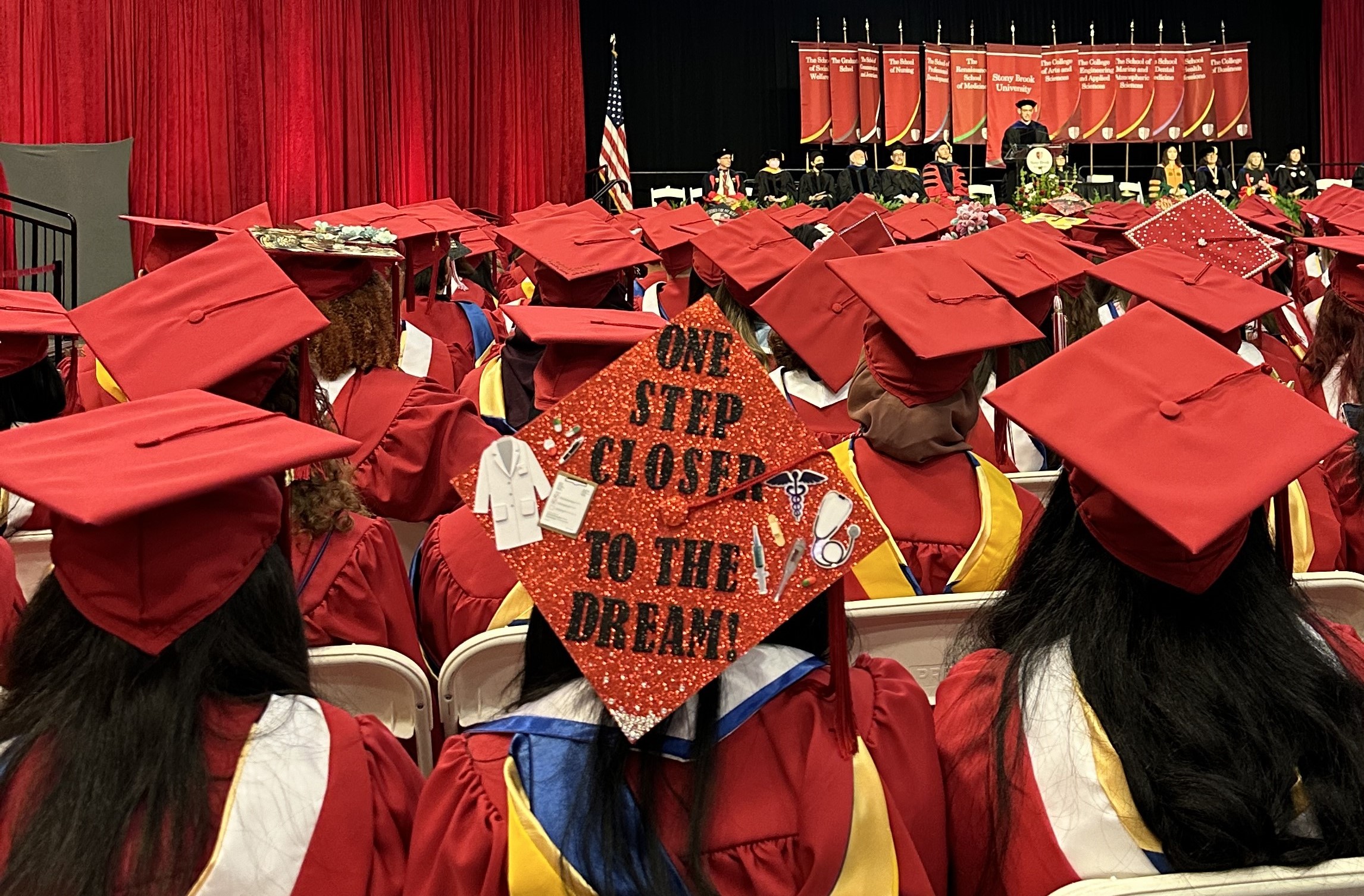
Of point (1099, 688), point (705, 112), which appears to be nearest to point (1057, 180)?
point (1099, 688)

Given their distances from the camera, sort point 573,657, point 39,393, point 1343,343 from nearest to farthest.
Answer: point 573,657 → point 39,393 → point 1343,343

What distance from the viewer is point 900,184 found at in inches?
569

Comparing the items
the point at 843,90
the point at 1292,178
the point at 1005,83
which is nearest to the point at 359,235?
the point at 1292,178

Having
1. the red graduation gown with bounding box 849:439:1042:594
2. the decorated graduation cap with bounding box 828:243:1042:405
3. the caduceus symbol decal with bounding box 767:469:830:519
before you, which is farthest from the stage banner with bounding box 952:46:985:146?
the caduceus symbol decal with bounding box 767:469:830:519

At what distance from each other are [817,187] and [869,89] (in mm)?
4542

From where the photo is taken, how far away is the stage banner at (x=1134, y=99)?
19859mm

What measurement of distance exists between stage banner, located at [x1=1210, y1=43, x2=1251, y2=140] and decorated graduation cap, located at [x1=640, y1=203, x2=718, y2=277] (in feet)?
53.9

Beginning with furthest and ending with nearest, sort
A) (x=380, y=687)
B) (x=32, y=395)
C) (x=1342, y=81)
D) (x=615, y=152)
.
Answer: (x=1342, y=81) < (x=615, y=152) < (x=32, y=395) < (x=380, y=687)

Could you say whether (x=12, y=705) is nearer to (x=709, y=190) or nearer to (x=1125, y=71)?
(x=709, y=190)

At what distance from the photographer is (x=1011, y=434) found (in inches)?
133

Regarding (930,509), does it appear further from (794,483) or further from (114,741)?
(114,741)

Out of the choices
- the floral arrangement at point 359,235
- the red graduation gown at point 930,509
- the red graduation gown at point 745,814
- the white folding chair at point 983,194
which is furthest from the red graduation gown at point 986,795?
the white folding chair at point 983,194

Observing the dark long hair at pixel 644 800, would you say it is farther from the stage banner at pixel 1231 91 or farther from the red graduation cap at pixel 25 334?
the stage banner at pixel 1231 91

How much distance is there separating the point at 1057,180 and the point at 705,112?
1074 cm
